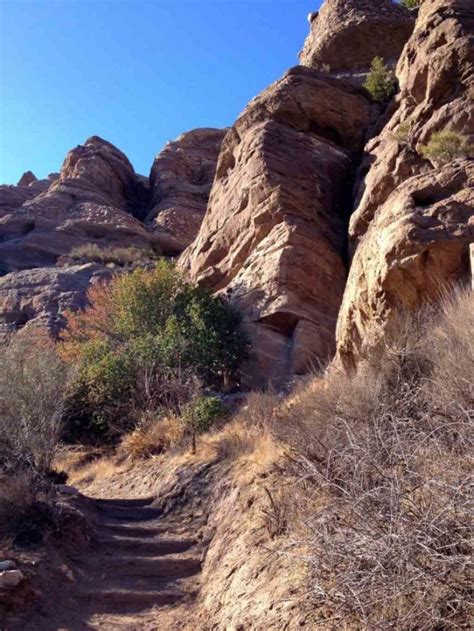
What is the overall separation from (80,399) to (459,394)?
13.5 metres

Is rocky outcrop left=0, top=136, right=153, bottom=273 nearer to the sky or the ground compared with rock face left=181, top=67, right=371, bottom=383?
nearer to the sky

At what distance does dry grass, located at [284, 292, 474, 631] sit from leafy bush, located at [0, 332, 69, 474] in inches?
205

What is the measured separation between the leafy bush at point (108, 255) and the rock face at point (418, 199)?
16.9 m

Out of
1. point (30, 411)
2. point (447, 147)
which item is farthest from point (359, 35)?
point (30, 411)

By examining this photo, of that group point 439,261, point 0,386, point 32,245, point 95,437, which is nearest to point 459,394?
point 439,261

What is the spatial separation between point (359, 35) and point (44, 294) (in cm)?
1743

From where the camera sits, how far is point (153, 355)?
16938 millimetres

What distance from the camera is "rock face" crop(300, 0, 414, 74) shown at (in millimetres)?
24438

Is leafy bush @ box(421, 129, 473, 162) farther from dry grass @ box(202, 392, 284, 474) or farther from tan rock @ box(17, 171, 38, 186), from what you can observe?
tan rock @ box(17, 171, 38, 186)

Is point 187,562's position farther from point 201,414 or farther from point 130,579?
point 201,414

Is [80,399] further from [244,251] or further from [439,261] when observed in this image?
[439,261]

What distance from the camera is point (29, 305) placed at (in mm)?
26516

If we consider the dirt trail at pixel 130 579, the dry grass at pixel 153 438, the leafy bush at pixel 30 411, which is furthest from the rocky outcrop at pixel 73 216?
the dirt trail at pixel 130 579

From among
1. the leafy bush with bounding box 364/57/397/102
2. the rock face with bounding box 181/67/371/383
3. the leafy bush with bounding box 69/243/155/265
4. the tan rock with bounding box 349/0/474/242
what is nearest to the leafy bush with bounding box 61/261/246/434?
the rock face with bounding box 181/67/371/383
